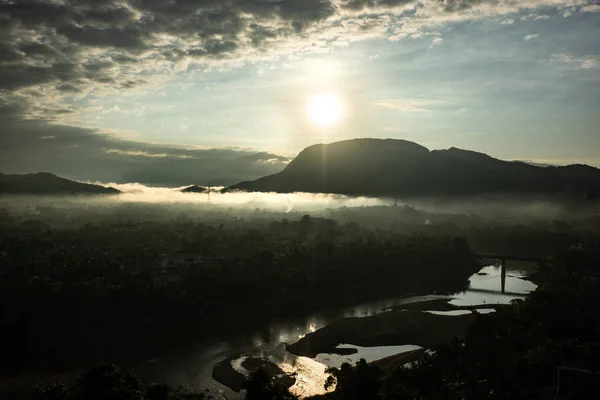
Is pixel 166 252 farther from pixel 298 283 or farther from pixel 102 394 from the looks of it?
pixel 102 394

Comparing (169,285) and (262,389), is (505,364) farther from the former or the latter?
(169,285)

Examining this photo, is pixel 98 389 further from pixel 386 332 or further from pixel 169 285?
pixel 169 285

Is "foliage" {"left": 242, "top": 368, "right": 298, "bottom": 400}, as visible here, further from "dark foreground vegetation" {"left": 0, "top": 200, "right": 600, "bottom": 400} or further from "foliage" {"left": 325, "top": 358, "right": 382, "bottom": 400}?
"foliage" {"left": 325, "top": 358, "right": 382, "bottom": 400}

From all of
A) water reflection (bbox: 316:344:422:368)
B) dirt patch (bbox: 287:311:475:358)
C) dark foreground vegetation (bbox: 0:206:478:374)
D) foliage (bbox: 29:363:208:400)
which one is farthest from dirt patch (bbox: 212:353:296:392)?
foliage (bbox: 29:363:208:400)

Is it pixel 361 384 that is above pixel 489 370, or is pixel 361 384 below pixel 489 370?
above

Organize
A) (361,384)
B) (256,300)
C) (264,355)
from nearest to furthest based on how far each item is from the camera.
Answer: (361,384) < (264,355) < (256,300)

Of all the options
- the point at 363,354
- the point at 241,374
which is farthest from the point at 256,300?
the point at 241,374

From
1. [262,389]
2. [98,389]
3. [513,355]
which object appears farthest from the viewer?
[513,355]

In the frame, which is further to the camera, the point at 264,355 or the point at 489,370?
the point at 264,355

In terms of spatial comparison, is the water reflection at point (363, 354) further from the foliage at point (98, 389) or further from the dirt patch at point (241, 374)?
the foliage at point (98, 389)

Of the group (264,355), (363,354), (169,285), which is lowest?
(264,355)

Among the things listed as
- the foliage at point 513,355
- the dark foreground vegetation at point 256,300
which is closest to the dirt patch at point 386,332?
the dark foreground vegetation at point 256,300
